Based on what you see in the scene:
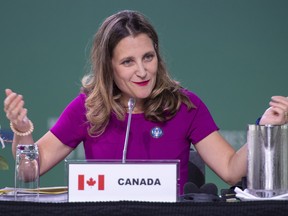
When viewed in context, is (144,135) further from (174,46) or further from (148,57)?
(174,46)

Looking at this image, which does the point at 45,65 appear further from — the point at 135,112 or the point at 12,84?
the point at 135,112

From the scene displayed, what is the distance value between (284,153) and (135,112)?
0.85 metres

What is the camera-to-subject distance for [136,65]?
2.05 meters

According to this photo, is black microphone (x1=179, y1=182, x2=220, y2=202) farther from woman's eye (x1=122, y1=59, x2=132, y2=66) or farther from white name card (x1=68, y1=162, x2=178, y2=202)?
woman's eye (x1=122, y1=59, x2=132, y2=66)

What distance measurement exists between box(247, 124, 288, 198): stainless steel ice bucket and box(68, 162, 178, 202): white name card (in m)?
0.19

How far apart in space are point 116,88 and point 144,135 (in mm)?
206

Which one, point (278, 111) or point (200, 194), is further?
point (278, 111)

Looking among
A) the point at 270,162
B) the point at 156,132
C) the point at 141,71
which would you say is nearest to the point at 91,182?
the point at 270,162

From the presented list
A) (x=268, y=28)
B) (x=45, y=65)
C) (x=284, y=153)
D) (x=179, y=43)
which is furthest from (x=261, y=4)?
(x=284, y=153)

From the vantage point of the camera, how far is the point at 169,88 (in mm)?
2209

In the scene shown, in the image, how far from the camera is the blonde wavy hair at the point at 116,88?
215 cm

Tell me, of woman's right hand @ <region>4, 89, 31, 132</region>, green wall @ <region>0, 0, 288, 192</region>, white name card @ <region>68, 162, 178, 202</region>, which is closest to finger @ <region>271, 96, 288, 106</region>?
white name card @ <region>68, 162, 178, 202</region>
